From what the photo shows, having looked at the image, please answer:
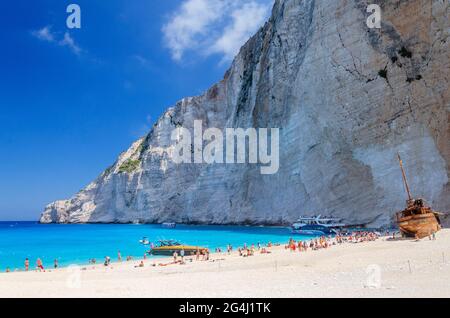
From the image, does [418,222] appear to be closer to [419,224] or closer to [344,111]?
[419,224]

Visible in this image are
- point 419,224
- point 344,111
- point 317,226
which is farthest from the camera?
point 344,111

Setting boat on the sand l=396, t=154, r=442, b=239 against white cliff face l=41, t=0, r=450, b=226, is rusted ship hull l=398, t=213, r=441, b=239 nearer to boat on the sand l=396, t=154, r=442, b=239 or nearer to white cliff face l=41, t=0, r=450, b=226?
boat on the sand l=396, t=154, r=442, b=239

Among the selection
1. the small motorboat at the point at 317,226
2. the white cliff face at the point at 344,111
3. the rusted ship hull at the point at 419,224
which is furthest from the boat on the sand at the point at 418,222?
the small motorboat at the point at 317,226

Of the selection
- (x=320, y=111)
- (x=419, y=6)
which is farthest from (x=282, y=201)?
(x=419, y=6)

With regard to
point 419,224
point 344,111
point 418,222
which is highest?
point 344,111

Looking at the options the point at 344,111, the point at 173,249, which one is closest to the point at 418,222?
the point at 173,249

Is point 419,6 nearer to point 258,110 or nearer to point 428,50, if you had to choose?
point 428,50
